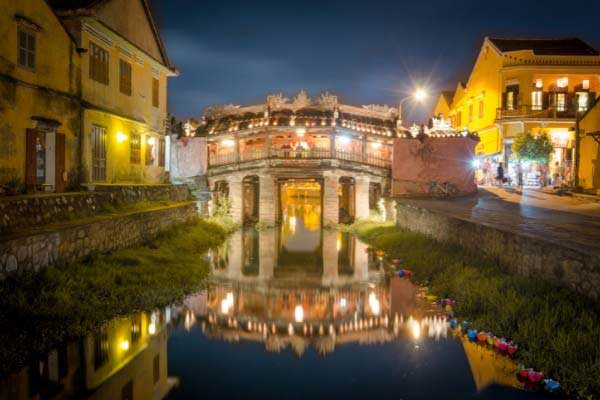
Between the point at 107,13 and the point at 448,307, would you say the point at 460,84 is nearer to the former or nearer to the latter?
the point at 107,13

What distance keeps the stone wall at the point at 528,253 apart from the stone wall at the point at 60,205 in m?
10.5

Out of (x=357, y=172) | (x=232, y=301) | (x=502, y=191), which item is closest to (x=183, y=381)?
(x=232, y=301)

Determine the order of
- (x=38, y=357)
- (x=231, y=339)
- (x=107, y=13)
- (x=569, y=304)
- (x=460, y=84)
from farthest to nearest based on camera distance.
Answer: (x=460, y=84) → (x=107, y=13) → (x=231, y=339) → (x=569, y=304) → (x=38, y=357)

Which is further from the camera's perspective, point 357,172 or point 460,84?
point 460,84

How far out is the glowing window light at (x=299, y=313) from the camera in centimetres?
1133

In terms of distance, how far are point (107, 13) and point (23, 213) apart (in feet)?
36.4

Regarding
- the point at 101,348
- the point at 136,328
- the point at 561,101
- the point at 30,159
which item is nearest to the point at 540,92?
the point at 561,101

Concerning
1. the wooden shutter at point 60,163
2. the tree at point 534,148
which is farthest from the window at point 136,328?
the tree at point 534,148

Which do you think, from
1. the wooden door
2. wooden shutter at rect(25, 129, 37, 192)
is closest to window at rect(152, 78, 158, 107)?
the wooden door

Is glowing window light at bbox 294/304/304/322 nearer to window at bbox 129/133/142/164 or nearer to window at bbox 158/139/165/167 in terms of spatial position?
window at bbox 129/133/142/164

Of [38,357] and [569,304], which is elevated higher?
[569,304]

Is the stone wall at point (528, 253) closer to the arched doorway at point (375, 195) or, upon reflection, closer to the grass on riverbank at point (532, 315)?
the grass on riverbank at point (532, 315)

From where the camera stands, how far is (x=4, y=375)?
6969mm

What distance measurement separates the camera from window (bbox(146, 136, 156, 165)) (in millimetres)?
24531
